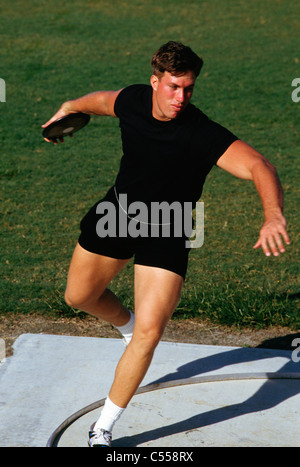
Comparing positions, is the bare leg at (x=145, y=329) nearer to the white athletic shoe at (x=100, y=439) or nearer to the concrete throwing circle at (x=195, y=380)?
the white athletic shoe at (x=100, y=439)

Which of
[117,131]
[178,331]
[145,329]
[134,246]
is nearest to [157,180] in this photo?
[134,246]

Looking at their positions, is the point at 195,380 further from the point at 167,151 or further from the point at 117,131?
the point at 117,131

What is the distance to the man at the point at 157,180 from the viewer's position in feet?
12.0

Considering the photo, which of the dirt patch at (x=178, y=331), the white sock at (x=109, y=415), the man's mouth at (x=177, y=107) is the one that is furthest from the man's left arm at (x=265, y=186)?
the dirt patch at (x=178, y=331)

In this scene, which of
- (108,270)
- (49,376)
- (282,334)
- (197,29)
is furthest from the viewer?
(197,29)

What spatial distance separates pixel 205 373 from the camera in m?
4.62

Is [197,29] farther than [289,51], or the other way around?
[197,29]

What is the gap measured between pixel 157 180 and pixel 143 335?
806 mm

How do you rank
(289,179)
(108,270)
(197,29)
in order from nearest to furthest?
(108,270) → (289,179) → (197,29)

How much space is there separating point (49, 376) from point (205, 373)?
0.96m

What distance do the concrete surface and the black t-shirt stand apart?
121 centimetres

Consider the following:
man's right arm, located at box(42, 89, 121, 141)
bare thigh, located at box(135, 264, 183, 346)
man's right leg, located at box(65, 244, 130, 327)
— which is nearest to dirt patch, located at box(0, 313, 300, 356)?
man's right leg, located at box(65, 244, 130, 327)

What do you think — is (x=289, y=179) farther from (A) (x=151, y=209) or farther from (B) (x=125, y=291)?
(A) (x=151, y=209)

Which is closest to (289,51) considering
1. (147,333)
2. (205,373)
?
(205,373)
